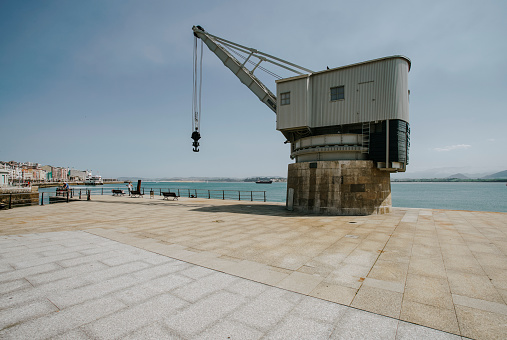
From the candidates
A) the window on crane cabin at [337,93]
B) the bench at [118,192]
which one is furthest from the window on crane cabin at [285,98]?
the bench at [118,192]

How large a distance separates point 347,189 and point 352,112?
4.79m

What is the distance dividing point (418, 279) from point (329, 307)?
2.41 metres

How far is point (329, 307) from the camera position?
3707mm

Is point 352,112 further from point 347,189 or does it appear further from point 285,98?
point 347,189

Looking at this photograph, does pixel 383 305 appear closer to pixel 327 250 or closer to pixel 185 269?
pixel 327 250

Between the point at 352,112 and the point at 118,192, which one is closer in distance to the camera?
the point at 352,112

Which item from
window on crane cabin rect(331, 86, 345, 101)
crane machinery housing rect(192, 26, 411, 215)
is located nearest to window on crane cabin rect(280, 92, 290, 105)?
crane machinery housing rect(192, 26, 411, 215)

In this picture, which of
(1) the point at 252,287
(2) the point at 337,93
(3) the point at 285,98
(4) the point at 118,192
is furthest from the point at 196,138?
(1) the point at 252,287

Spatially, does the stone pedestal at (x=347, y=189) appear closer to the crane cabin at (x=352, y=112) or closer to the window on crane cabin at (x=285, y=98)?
the crane cabin at (x=352, y=112)

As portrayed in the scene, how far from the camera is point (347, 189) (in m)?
14.4

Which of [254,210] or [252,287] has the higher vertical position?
[252,287]

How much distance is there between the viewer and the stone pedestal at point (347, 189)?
14.2 m

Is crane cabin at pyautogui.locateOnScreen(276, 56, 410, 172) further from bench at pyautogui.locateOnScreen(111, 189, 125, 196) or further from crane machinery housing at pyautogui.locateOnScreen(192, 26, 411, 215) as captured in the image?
bench at pyautogui.locateOnScreen(111, 189, 125, 196)

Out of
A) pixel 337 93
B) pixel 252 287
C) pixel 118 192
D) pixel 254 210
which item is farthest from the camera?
pixel 118 192
